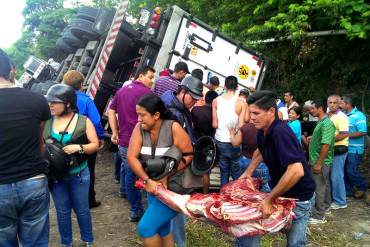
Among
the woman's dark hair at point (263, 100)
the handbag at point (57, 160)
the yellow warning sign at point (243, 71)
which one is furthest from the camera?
the yellow warning sign at point (243, 71)

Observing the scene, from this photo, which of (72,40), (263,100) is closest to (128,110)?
(263,100)

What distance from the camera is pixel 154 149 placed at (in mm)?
3240

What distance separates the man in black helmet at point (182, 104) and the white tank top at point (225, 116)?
54.3 inches

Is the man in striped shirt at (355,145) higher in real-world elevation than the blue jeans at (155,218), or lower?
higher

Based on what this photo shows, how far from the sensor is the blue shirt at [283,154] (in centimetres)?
275

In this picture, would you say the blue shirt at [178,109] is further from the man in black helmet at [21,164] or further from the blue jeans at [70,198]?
the man in black helmet at [21,164]

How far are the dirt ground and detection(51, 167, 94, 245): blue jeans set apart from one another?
0.52m

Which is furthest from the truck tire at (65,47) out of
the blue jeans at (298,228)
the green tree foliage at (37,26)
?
the green tree foliage at (37,26)

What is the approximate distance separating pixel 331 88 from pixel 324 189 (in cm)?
461

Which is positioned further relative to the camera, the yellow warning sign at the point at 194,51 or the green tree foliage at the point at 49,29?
the green tree foliage at the point at 49,29

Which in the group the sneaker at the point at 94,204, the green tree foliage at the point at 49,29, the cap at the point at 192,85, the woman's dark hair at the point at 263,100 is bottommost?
the sneaker at the point at 94,204

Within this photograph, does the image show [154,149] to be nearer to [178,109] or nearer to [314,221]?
[178,109]

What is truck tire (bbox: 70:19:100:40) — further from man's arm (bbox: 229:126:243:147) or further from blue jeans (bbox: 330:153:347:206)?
blue jeans (bbox: 330:153:347:206)

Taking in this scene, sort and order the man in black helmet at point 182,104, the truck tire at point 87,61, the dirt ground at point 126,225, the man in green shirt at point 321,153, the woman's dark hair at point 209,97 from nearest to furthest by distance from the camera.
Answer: the man in black helmet at point 182,104 → the dirt ground at point 126,225 → the man in green shirt at point 321,153 → the woman's dark hair at point 209,97 → the truck tire at point 87,61
